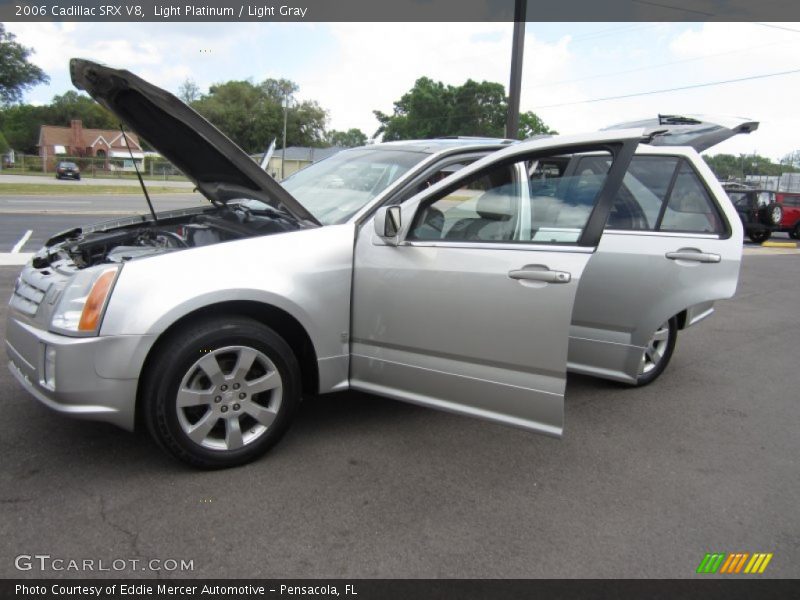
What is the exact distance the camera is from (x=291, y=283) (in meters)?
3.09

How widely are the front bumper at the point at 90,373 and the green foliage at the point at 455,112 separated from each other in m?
73.8

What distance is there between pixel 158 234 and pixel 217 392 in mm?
1248

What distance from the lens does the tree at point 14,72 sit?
44.7m

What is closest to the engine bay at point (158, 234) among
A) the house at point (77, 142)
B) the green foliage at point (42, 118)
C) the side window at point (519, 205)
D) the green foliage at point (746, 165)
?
the side window at point (519, 205)

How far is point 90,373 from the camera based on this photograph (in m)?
2.72

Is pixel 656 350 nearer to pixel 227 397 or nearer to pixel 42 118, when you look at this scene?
pixel 227 397

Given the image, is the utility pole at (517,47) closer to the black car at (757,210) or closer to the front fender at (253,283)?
the front fender at (253,283)

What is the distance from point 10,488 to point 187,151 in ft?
6.95

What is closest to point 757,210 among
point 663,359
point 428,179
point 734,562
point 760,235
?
point 760,235

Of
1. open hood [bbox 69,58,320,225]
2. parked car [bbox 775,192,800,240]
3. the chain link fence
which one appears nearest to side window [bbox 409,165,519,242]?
open hood [bbox 69,58,320,225]

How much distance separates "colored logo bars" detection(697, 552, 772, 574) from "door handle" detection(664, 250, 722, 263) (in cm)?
213

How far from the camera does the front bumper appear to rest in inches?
106

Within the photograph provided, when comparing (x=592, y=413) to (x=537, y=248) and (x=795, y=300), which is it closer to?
(x=537, y=248)

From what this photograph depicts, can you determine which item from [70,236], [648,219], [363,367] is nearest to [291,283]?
[363,367]
